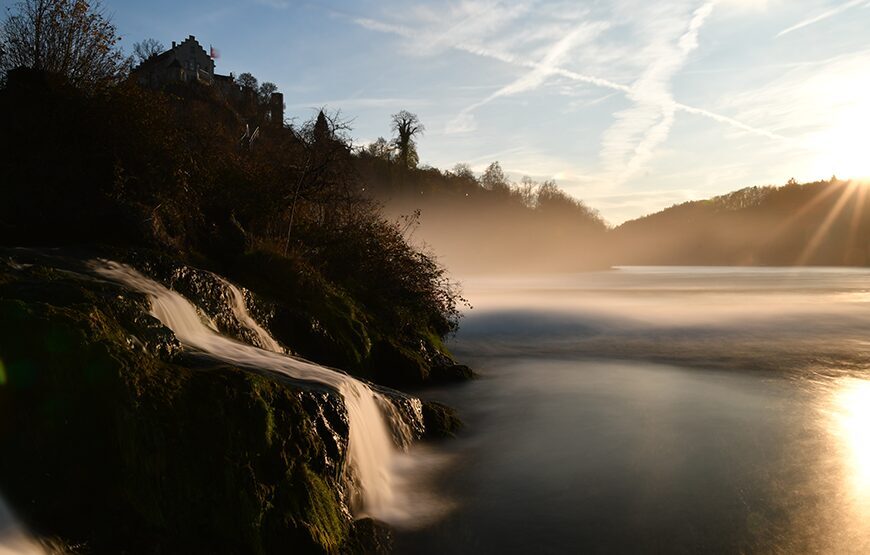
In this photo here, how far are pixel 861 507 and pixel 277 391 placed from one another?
6.86 m

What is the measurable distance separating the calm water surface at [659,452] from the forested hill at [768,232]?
142 metres

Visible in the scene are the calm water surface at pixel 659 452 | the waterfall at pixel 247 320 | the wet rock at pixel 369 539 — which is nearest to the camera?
the wet rock at pixel 369 539

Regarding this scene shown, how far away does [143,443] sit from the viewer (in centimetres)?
452

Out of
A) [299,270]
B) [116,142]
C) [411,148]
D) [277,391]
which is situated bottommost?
[277,391]

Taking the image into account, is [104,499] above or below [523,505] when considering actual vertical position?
Result: above

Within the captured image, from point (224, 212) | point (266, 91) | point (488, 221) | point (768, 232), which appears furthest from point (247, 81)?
point (768, 232)

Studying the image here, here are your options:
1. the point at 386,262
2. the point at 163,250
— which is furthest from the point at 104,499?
the point at 386,262

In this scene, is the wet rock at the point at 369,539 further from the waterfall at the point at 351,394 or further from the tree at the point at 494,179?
the tree at the point at 494,179

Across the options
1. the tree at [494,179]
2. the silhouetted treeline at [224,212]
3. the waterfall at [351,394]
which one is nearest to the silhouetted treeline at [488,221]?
the tree at [494,179]

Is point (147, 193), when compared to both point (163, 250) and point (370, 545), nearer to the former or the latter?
point (163, 250)

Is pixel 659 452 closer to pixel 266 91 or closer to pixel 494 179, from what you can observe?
pixel 266 91

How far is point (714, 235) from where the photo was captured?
545 feet

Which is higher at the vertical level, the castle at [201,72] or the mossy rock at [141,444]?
the castle at [201,72]

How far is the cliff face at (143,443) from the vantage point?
163 inches
